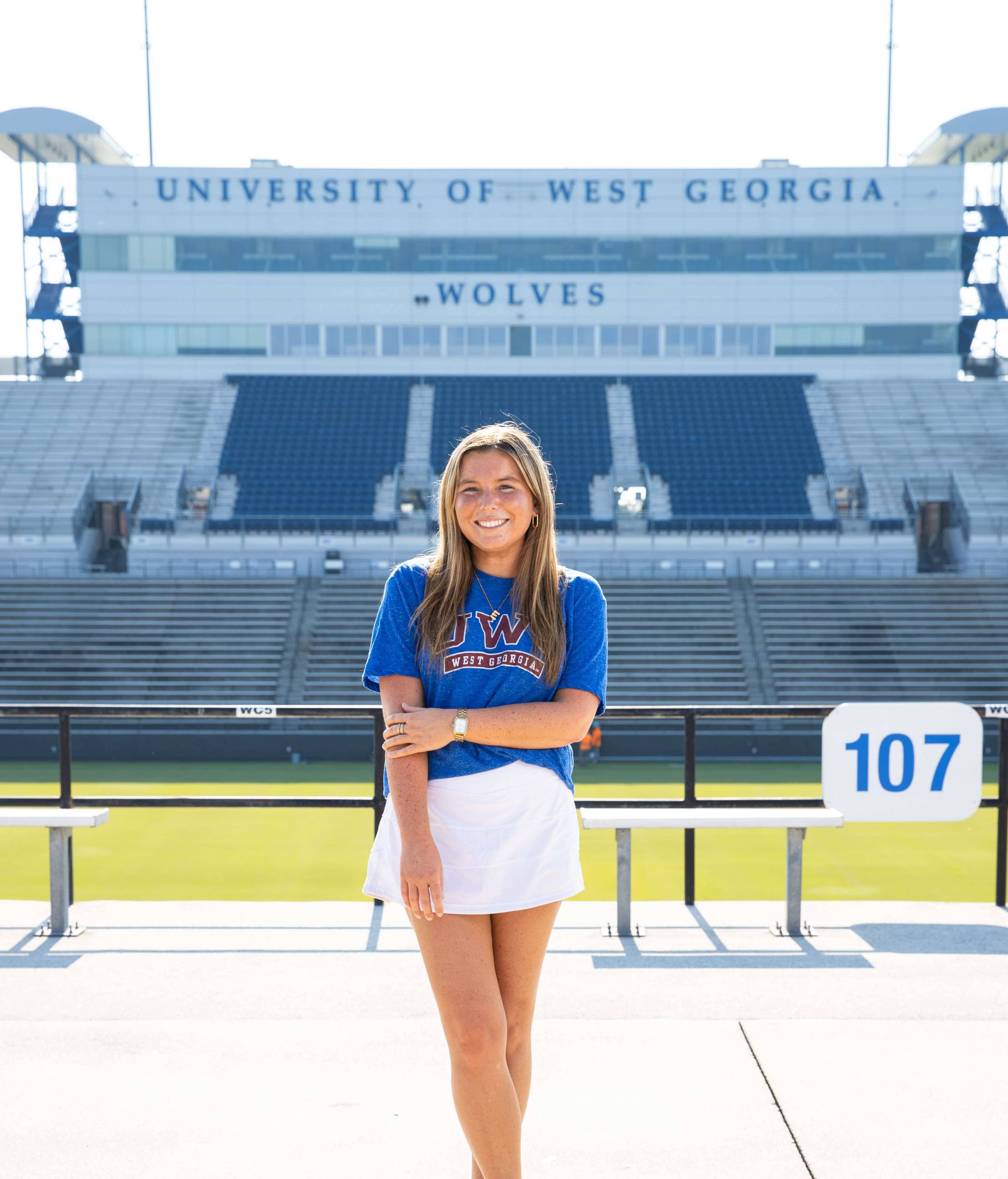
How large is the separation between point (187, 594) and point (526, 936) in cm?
2182

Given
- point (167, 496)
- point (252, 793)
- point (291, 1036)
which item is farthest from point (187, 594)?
point (291, 1036)

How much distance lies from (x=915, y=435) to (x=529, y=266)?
1330 centimetres

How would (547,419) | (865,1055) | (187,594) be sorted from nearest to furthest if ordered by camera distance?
(865,1055) → (187,594) → (547,419)

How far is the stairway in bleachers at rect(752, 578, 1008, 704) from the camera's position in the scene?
65.5 feet

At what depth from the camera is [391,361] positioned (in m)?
35.5

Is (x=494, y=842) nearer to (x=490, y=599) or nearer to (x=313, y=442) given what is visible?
(x=490, y=599)

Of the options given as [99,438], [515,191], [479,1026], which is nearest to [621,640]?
[99,438]

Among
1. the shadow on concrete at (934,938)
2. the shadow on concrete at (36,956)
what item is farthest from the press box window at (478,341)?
the shadow on concrete at (36,956)

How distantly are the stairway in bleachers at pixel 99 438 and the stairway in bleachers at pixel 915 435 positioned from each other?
1876 centimetres

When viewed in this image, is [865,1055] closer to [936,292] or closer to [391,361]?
[391,361]

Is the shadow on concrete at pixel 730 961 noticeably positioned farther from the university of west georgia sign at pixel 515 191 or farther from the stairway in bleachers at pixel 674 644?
the university of west georgia sign at pixel 515 191

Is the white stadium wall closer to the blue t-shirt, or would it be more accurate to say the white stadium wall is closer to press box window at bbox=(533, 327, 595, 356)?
press box window at bbox=(533, 327, 595, 356)

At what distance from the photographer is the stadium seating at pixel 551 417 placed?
99.9 feet

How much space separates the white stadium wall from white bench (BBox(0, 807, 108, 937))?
3178cm
